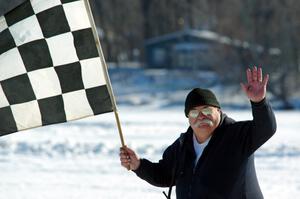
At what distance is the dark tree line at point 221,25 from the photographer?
129 ft

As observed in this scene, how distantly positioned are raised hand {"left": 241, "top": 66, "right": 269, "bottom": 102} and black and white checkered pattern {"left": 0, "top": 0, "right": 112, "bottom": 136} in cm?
117

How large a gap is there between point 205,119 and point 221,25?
44223 mm

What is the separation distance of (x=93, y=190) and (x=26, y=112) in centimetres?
388

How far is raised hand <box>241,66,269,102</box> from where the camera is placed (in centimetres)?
344

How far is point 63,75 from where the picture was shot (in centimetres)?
436


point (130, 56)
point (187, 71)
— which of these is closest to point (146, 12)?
point (130, 56)

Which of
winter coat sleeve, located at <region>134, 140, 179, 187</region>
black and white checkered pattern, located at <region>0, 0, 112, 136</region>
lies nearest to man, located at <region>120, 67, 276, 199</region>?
winter coat sleeve, located at <region>134, 140, 179, 187</region>

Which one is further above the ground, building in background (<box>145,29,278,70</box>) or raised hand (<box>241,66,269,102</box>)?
raised hand (<box>241,66,269,102</box>)

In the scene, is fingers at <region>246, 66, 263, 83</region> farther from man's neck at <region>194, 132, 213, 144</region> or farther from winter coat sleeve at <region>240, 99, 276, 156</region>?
man's neck at <region>194, 132, 213, 144</region>

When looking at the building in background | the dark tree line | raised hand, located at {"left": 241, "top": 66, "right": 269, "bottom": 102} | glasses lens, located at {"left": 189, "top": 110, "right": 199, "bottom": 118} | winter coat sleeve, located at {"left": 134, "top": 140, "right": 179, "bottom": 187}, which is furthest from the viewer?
the building in background

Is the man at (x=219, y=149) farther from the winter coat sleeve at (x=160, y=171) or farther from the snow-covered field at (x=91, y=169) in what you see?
the snow-covered field at (x=91, y=169)

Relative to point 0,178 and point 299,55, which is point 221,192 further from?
point 299,55

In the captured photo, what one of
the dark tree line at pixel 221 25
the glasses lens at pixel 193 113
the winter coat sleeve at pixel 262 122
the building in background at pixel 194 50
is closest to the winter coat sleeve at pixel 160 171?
the glasses lens at pixel 193 113

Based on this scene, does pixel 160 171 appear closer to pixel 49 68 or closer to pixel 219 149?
pixel 219 149
